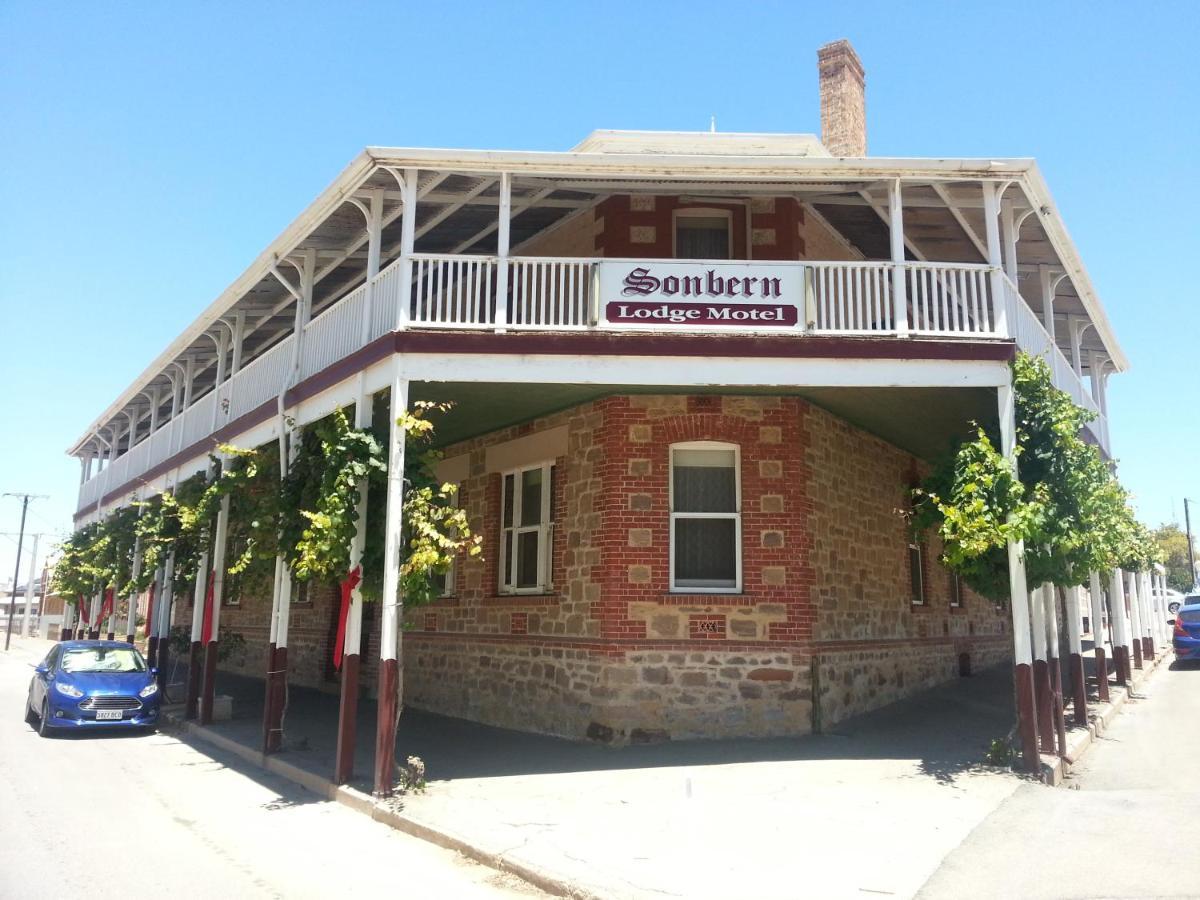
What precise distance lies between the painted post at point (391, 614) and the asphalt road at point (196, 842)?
0.58 m

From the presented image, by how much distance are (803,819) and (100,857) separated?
5.53 metres

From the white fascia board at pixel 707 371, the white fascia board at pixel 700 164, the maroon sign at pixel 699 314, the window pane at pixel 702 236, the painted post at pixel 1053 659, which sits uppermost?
the window pane at pixel 702 236

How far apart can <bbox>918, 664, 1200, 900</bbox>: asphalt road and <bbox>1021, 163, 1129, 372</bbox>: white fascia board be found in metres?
6.34

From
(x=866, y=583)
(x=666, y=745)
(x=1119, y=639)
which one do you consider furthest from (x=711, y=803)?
Answer: (x=1119, y=639)

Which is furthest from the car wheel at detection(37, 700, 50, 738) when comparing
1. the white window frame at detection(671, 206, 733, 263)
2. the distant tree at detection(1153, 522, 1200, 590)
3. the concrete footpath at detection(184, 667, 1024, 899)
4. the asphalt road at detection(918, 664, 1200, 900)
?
the distant tree at detection(1153, 522, 1200, 590)

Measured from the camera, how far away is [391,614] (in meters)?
8.84

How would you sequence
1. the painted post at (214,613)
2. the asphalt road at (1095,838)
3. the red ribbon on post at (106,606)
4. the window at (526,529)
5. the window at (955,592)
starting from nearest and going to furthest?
the asphalt road at (1095,838) → the window at (526,529) → the painted post at (214,613) → the window at (955,592) → the red ribbon on post at (106,606)

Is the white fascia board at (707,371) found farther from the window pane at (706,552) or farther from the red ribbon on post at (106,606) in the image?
the red ribbon on post at (106,606)

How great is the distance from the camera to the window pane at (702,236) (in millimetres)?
12375

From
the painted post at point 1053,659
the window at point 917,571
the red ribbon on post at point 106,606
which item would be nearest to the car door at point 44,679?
the red ribbon on post at point 106,606

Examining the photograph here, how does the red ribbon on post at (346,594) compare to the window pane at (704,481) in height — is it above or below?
below

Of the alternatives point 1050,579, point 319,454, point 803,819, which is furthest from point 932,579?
point 319,454

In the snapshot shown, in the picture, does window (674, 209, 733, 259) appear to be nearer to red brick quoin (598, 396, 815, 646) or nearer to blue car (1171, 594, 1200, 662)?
red brick quoin (598, 396, 815, 646)

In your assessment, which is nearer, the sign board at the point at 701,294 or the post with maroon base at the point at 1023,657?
the post with maroon base at the point at 1023,657
